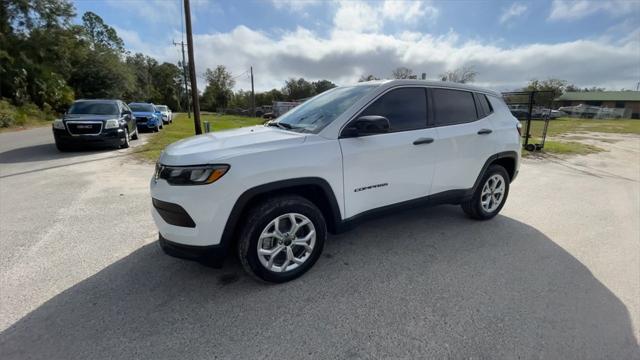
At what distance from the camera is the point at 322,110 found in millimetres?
3283

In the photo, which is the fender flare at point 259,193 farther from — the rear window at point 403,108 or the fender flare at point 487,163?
the fender flare at point 487,163

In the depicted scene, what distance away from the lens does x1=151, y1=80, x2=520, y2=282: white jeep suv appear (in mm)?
2375

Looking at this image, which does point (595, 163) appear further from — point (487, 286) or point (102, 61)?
point (102, 61)

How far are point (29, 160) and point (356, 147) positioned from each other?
9.39 m

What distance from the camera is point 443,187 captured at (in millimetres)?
3607

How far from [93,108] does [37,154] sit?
202 cm

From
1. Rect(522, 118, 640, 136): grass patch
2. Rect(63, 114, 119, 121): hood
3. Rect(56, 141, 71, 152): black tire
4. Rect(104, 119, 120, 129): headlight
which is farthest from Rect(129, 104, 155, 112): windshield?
Rect(522, 118, 640, 136): grass patch

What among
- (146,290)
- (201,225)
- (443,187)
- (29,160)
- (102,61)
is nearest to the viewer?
(201,225)

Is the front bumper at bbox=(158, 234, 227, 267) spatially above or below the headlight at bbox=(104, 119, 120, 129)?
below

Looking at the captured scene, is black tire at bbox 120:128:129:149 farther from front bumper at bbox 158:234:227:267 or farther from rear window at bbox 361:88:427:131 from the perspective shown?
rear window at bbox 361:88:427:131

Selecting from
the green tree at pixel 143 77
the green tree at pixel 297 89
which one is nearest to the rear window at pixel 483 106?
the green tree at pixel 143 77

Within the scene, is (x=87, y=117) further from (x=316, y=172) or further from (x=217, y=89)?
(x=217, y=89)

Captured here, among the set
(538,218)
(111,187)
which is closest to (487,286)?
(538,218)

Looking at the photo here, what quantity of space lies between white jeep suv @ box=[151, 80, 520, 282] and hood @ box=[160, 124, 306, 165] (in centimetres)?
1
